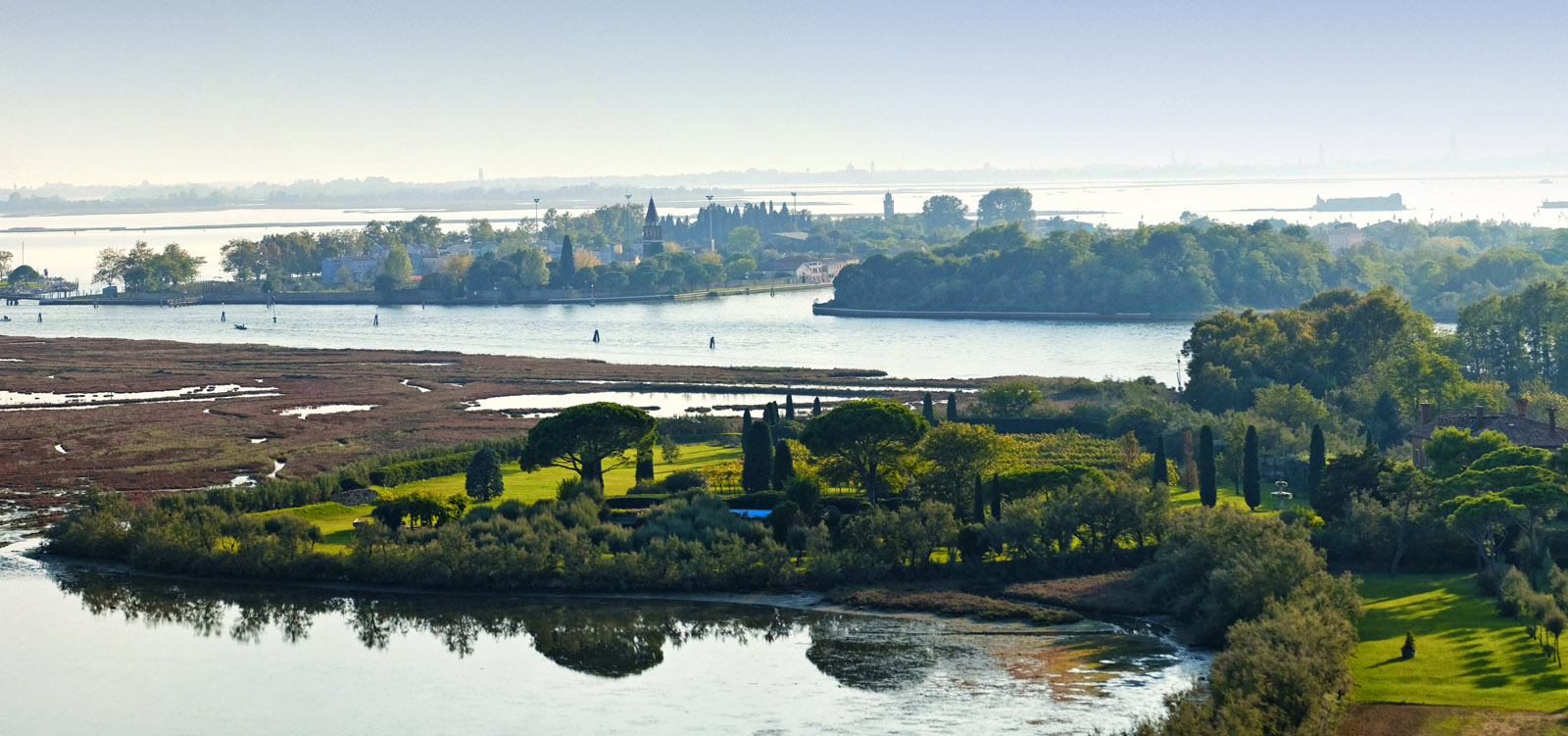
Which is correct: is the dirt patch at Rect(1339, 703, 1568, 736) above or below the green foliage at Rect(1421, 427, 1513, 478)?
below

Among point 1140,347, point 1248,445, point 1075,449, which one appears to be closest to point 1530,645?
point 1248,445

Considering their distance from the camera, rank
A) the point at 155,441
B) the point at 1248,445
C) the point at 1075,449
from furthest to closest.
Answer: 1. the point at 155,441
2. the point at 1075,449
3. the point at 1248,445

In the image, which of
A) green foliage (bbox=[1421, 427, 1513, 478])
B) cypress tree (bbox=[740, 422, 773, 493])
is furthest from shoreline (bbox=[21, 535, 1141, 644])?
green foliage (bbox=[1421, 427, 1513, 478])

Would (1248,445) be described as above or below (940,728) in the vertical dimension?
above

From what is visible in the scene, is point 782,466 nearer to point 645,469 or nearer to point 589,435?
point 645,469

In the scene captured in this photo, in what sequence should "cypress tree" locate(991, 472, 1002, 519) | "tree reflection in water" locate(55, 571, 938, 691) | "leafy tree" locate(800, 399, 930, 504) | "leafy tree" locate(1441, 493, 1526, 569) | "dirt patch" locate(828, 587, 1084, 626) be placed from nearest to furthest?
1. "tree reflection in water" locate(55, 571, 938, 691)
2. "leafy tree" locate(1441, 493, 1526, 569)
3. "dirt patch" locate(828, 587, 1084, 626)
4. "cypress tree" locate(991, 472, 1002, 519)
5. "leafy tree" locate(800, 399, 930, 504)

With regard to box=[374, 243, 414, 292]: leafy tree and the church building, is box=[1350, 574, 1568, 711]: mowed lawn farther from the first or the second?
the church building

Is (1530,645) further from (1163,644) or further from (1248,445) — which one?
(1248,445)
